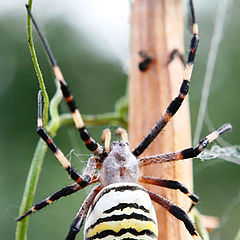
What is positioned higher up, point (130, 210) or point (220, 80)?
point (220, 80)

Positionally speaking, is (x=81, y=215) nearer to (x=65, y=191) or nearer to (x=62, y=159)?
(x=65, y=191)

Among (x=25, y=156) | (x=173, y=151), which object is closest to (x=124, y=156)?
(x=173, y=151)

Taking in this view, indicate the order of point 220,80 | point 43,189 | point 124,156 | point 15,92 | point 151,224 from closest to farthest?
point 151,224 → point 124,156 → point 43,189 → point 15,92 → point 220,80

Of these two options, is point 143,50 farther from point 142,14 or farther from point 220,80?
point 220,80

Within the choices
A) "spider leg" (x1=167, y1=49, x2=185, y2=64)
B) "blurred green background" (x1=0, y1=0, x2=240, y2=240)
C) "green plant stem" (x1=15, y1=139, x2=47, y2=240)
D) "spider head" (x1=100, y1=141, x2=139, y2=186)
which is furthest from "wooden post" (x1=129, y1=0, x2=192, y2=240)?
"blurred green background" (x1=0, y1=0, x2=240, y2=240)

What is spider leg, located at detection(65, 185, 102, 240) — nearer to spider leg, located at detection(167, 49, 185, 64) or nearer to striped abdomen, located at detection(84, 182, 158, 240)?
striped abdomen, located at detection(84, 182, 158, 240)

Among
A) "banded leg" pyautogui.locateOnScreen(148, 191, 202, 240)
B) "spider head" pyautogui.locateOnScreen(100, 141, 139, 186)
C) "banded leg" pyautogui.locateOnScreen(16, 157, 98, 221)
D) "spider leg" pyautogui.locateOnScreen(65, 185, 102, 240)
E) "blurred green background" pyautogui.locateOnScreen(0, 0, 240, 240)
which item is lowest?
"banded leg" pyautogui.locateOnScreen(148, 191, 202, 240)
